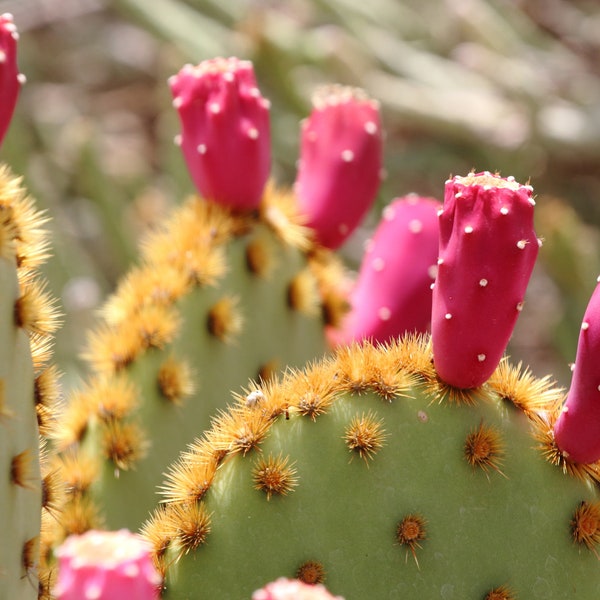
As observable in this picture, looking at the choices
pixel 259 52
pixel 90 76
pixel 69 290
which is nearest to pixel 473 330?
pixel 69 290

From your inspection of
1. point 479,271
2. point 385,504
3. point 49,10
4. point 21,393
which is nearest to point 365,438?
point 385,504

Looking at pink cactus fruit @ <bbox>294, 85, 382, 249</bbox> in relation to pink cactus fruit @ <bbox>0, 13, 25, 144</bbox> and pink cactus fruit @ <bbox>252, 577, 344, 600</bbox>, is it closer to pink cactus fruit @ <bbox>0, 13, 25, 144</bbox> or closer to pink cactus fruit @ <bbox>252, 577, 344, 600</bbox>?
pink cactus fruit @ <bbox>0, 13, 25, 144</bbox>

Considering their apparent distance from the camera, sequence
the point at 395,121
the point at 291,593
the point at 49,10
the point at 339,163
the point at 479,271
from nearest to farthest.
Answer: the point at 291,593 < the point at 479,271 < the point at 339,163 < the point at 395,121 < the point at 49,10

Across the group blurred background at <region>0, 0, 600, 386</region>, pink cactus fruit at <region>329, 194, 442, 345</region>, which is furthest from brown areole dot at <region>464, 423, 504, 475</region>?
Result: blurred background at <region>0, 0, 600, 386</region>

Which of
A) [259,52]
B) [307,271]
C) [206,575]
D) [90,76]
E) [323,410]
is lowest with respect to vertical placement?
[90,76]

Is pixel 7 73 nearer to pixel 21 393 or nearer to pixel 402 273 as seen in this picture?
pixel 21 393

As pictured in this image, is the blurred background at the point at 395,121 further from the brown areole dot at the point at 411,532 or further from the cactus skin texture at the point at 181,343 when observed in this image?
the brown areole dot at the point at 411,532

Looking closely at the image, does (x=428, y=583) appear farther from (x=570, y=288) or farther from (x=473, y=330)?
(x=570, y=288)

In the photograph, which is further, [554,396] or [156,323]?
[156,323]
